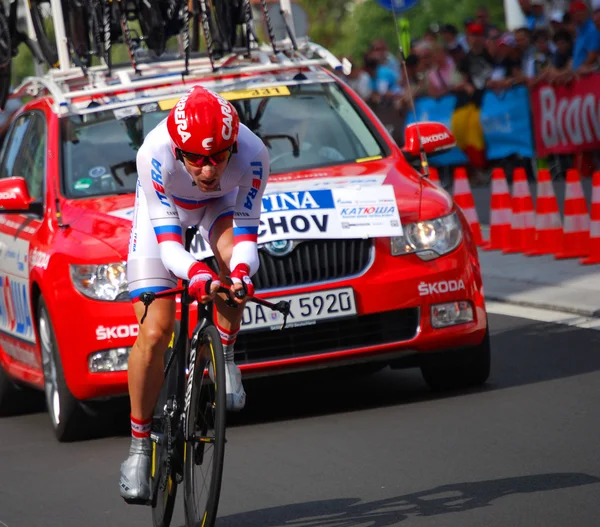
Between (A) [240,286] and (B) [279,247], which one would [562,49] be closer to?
(B) [279,247]

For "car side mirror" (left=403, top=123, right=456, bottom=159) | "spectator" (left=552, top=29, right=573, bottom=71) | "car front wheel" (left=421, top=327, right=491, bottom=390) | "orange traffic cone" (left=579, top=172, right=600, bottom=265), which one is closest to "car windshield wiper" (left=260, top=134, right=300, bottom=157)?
"car side mirror" (left=403, top=123, right=456, bottom=159)

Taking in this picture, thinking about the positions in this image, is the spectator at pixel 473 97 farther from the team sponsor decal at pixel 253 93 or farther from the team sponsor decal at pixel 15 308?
the team sponsor decal at pixel 15 308

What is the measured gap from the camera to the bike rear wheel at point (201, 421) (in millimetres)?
5473

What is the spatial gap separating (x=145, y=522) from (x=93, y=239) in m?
2.00

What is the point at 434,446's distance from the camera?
7160 mm

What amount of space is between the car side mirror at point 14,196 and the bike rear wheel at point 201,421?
290cm

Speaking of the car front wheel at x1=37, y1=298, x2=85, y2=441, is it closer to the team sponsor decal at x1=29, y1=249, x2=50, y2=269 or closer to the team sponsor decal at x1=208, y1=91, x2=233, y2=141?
the team sponsor decal at x1=29, y1=249, x2=50, y2=269

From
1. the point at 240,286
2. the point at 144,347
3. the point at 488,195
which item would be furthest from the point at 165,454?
the point at 488,195

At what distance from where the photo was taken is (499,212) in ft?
49.5

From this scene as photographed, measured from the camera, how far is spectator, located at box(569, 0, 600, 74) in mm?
18503

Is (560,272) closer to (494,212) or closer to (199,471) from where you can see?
(494,212)

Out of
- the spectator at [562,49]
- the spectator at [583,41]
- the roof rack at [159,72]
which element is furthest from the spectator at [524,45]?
the roof rack at [159,72]

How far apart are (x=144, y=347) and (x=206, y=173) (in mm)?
789

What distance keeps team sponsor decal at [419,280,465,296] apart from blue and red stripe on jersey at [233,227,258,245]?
7.38 ft
